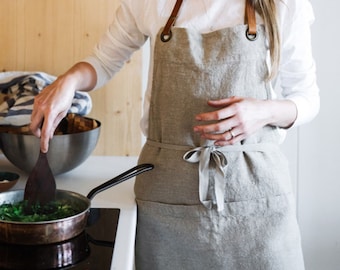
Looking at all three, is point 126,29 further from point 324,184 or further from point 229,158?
point 324,184

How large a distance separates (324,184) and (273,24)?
90cm

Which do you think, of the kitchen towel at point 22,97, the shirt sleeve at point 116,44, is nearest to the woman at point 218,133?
the shirt sleeve at point 116,44

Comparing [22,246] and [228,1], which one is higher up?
[228,1]

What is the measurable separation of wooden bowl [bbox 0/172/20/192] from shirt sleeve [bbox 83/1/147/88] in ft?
0.85

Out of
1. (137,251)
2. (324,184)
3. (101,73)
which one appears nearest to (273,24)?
(101,73)

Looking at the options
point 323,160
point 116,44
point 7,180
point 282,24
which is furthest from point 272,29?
point 323,160

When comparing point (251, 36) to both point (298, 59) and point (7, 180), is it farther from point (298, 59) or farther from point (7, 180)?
point (7, 180)

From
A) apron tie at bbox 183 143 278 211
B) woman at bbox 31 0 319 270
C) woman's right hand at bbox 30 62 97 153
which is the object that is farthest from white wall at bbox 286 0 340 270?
woman's right hand at bbox 30 62 97 153

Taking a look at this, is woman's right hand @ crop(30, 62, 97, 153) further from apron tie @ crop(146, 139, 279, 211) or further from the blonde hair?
the blonde hair

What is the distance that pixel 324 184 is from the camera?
179cm

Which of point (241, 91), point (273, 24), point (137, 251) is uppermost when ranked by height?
point (273, 24)

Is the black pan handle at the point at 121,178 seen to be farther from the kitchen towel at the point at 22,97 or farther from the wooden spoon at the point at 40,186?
the kitchen towel at the point at 22,97

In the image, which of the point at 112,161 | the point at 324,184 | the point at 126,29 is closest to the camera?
the point at 126,29

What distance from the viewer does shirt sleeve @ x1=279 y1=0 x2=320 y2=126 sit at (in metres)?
1.04
